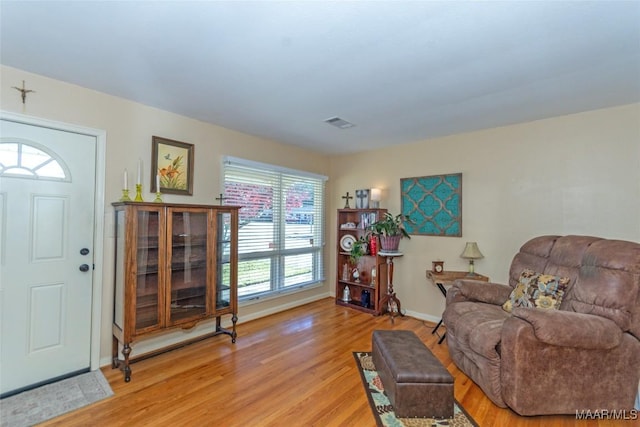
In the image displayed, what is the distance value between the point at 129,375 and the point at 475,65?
11.7ft

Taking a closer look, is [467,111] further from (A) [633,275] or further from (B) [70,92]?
(B) [70,92]

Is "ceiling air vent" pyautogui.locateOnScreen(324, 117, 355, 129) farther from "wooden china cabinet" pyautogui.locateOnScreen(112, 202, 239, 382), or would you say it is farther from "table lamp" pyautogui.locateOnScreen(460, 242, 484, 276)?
"table lamp" pyautogui.locateOnScreen(460, 242, 484, 276)

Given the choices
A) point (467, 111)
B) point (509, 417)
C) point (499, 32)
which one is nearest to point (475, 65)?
point (499, 32)

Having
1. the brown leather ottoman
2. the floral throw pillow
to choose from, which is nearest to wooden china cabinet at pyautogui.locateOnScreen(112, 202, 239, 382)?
the brown leather ottoman

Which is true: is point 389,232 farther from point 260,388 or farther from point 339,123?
point 260,388

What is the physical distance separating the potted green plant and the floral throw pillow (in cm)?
148

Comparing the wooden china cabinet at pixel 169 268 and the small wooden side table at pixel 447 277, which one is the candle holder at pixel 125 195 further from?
the small wooden side table at pixel 447 277

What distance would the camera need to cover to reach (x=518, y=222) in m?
3.25

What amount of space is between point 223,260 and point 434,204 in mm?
2753

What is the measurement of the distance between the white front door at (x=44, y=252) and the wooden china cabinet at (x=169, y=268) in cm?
26

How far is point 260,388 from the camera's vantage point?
227 centimetres

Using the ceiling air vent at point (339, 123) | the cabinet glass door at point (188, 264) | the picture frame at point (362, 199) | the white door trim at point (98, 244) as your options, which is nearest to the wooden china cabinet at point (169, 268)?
the cabinet glass door at point (188, 264)

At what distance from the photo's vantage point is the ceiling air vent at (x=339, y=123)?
10.4 feet

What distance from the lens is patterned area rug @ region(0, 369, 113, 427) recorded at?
191 centimetres
